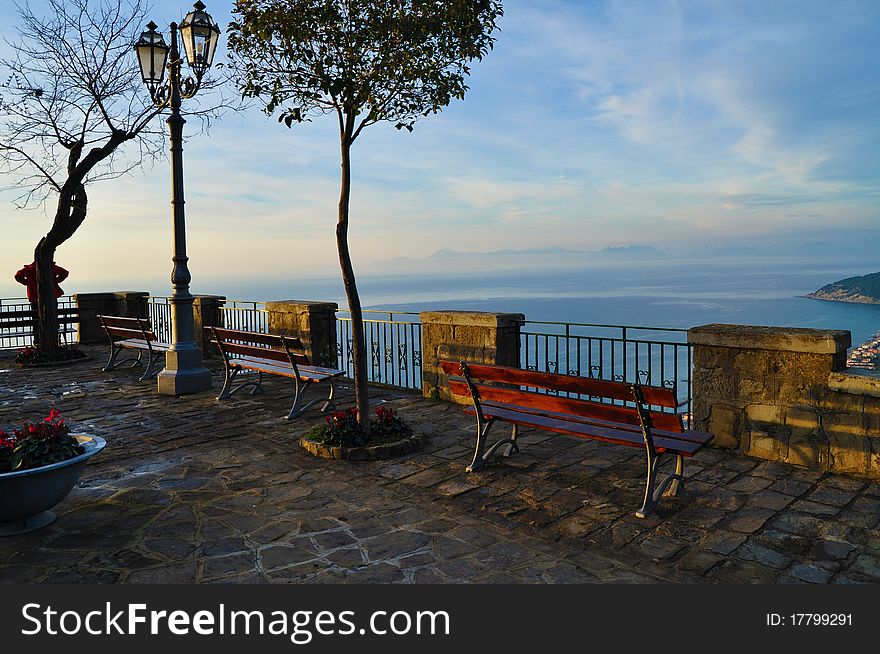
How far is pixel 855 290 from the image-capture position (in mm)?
17656

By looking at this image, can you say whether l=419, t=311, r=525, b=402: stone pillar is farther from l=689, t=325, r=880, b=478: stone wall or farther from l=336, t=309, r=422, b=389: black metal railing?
l=689, t=325, r=880, b=478: stone wall

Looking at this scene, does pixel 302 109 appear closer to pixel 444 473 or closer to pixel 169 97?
pixel 444 473

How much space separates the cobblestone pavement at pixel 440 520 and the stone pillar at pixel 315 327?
158 inches

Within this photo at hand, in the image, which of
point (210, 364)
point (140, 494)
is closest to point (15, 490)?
point (140, 494)

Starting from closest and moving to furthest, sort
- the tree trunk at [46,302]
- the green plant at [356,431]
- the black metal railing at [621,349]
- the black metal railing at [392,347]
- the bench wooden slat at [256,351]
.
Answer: the green plant at [356,431]
the black metal railing at [621,349]
the bench wooden slat at [256,351]
the black metal railing at [392,347]
the tree trunk at [46,302]

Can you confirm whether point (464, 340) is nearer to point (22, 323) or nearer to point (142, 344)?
point (142, 344)

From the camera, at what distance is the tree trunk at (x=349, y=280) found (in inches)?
243

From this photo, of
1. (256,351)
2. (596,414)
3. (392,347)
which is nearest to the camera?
(596,414)

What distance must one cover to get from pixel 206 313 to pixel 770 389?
429 inches

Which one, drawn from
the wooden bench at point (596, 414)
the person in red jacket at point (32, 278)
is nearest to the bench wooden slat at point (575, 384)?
the wooden bench at point (596, 414)

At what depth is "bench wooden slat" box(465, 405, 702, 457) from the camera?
180 inches

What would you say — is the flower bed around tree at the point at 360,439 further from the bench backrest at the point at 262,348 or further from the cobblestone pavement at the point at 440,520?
Result: the bench backrest at the point at 262,348

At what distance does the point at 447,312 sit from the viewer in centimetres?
855

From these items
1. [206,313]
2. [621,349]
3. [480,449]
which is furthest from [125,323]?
[621,349]
